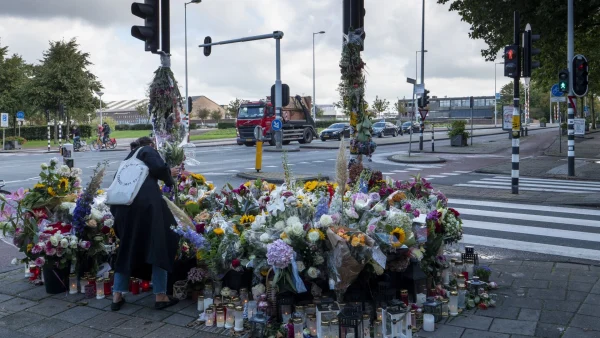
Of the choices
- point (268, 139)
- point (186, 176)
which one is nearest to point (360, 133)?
point (186, 176)

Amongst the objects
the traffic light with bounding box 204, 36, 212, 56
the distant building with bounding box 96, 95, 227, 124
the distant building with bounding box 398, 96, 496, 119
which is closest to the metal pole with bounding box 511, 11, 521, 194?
the traffic light with bounding box 204, 36, 212, 56

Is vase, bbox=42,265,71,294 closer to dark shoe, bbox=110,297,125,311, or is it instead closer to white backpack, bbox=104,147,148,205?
dark shoe, bbox=110,297,125,311

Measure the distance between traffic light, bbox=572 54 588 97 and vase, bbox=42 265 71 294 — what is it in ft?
49.1

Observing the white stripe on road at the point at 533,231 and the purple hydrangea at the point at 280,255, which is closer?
the purple hydrangea at the point at 280,255

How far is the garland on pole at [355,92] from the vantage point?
6754mm

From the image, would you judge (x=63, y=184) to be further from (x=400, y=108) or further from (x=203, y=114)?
(x=203, y=114)

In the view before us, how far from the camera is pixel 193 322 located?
196 inches

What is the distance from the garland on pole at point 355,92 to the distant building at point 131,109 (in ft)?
310

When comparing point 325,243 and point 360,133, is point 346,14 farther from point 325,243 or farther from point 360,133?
point 325,243

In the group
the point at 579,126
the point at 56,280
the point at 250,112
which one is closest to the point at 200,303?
the point at 56,280

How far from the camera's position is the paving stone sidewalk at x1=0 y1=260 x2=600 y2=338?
15.2 ft

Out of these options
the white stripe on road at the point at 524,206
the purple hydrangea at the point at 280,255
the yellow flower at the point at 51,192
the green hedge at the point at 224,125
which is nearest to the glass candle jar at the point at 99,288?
the yellow flower at the point at 51,192

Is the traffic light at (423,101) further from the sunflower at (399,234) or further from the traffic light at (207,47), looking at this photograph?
the sunflower at (399,234)

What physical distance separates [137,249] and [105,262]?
3.65 feet
